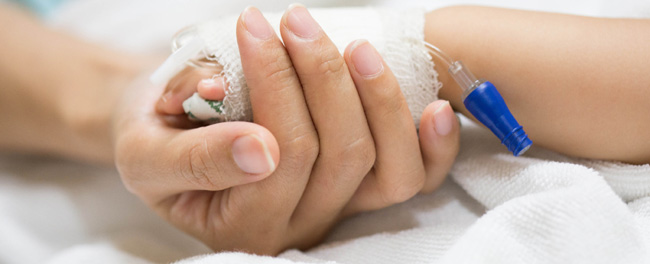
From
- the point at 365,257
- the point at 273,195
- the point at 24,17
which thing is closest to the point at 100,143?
the point at 24,17

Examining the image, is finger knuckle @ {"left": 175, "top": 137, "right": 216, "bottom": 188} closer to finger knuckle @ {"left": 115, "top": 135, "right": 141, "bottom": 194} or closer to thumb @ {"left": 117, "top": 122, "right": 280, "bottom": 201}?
thumb @ {"left": 117, "top": 122, "right": 280, "bottom": 201}

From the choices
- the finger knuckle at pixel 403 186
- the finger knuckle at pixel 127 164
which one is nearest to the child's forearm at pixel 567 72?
the finger knuckle at pixel 403 186

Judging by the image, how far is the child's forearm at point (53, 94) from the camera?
3.20 ft

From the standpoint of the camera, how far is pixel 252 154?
0.53 meters

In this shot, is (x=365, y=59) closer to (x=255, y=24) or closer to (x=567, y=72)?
(x=255, y=24)

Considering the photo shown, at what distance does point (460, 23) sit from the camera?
25.7 inches

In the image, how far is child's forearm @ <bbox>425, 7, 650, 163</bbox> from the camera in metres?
0.57

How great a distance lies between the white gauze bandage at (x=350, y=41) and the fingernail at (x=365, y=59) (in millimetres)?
52

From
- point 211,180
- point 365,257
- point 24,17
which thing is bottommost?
point 365,257

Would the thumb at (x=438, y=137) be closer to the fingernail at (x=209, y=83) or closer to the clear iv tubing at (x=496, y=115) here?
the clear iv tubing at (x=496, y=115)

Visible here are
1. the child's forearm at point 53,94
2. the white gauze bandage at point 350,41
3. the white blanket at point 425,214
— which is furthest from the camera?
the child's forearm at point 53,94

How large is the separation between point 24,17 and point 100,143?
1.28ft

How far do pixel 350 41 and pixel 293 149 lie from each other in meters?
0.16

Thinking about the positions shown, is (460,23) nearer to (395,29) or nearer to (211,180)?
(395,29)
